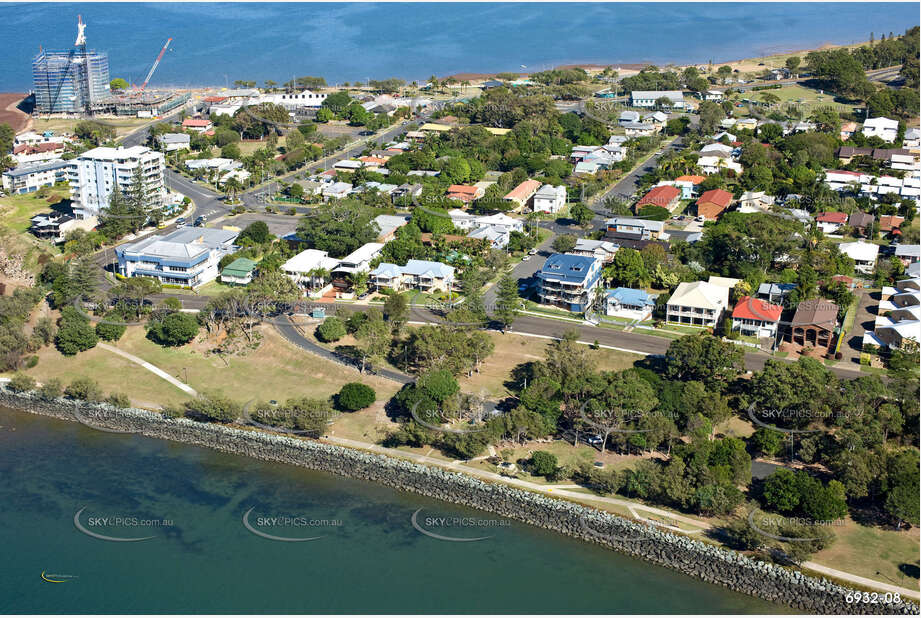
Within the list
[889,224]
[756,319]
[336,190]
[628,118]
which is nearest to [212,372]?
[336,190]

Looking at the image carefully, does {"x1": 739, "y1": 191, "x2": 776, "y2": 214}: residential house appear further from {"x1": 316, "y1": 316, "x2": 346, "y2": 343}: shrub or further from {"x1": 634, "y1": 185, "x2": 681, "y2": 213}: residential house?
{"x1": 316, "y1": 316, "x2": 346, "y2": 343}: shrub

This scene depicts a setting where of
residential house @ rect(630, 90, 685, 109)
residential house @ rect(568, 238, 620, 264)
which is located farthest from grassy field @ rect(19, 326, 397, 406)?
residential house @ rect(630, 90, 685, 109)

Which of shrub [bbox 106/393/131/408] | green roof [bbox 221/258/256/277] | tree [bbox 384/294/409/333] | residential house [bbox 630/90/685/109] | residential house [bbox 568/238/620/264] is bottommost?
shrub [bbox 106/393/131/408]

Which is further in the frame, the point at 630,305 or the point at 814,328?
the point at 630,305

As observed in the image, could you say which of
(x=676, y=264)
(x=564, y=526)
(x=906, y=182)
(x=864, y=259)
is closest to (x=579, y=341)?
(x=676, y=264)

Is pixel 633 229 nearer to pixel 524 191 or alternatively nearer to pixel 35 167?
pixel 524 191

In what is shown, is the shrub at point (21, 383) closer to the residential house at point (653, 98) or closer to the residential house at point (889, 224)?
the residential house at point (889, 224)
